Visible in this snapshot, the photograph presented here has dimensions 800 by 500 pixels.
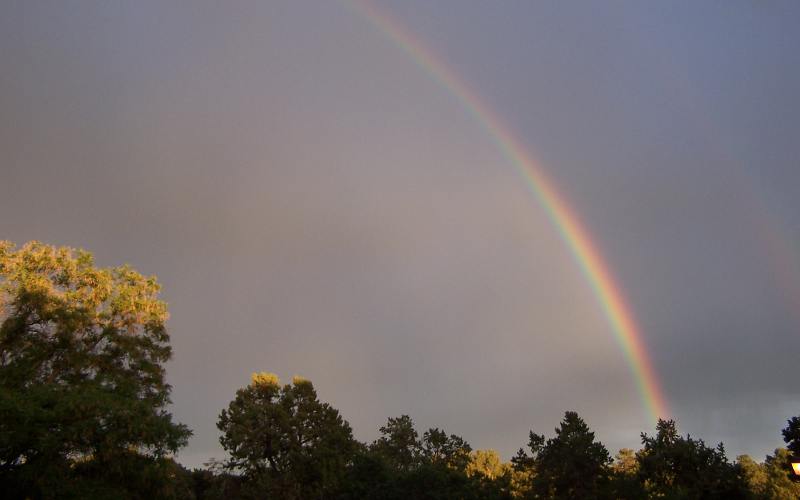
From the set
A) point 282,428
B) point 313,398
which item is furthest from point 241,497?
point 313,398

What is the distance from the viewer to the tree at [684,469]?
3591 cm

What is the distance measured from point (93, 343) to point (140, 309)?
3.01 metres

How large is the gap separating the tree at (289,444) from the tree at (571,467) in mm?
16592

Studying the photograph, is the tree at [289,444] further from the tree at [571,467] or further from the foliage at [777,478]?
the foliage at [777,478]

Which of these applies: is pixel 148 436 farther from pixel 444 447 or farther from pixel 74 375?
pixel 444 447

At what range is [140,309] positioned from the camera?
3297 cm

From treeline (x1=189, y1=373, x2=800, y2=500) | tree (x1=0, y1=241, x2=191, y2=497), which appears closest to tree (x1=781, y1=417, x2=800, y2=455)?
treeline (x1=189, y1=373, x2=800, y2=500)

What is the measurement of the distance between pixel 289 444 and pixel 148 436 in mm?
25613

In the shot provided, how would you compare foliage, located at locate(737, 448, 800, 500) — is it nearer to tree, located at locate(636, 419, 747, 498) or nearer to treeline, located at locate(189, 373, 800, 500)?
treeline, located at locate(189, 373, 800, 500)

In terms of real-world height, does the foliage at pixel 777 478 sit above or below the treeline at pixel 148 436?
above

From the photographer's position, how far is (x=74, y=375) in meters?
29.7

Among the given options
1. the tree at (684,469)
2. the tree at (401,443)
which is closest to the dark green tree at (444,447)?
the tree at (401,443)

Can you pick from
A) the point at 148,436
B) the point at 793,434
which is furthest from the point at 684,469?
the point at 148,436

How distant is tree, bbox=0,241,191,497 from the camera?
24.0 m
